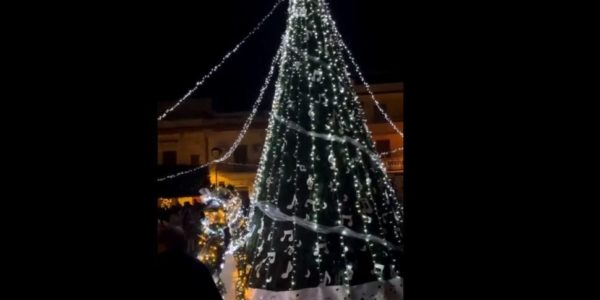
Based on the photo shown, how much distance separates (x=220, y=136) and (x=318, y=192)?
23811 millimetres

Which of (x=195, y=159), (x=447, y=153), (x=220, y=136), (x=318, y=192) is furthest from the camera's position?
(x=195, y=159)

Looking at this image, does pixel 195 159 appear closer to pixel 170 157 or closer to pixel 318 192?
pixel 170 157

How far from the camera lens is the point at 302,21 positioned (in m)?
7.05

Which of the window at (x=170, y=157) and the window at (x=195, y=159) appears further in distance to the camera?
the window at (x=170, y=157)

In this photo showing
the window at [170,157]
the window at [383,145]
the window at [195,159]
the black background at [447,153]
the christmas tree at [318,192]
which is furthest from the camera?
the window at [170,157]

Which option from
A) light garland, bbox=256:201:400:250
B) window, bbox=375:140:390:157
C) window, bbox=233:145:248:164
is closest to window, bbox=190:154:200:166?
window, bbox=233:145:248:164

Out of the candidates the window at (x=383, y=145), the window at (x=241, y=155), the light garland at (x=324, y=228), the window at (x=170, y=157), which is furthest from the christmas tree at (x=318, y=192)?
the window at (x=170, y=157)

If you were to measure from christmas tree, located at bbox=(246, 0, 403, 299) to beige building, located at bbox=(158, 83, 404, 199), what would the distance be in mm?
21784

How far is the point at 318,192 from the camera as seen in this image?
255 inches

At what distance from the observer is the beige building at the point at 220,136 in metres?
29.6

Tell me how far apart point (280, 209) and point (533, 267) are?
4.39 meters

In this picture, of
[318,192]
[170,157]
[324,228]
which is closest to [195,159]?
[170,157]

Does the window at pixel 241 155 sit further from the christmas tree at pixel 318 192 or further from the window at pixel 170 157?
the christmas tree at pixel 318 192

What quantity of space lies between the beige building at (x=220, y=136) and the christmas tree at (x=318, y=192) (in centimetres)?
2178
